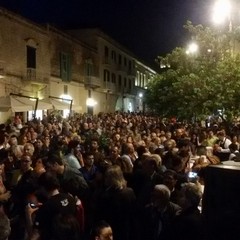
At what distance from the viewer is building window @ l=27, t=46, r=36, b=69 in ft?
91.8

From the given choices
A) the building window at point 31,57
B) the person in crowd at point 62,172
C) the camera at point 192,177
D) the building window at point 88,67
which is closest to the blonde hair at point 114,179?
A: the person in crowd at point 62,172

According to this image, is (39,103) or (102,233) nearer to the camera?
(102,233)

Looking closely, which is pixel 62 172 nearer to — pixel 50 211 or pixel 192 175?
pixel 50 211

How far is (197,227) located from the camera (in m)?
4.47

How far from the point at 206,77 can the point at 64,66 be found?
61.9ft

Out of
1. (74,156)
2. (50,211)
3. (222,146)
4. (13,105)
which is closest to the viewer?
(50,211)

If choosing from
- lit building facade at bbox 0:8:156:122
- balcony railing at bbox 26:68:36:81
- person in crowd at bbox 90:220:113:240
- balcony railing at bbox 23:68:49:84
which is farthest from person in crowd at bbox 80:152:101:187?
balcony railing at bbox 26:68:36:81

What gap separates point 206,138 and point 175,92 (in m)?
4.65

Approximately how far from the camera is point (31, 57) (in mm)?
28250

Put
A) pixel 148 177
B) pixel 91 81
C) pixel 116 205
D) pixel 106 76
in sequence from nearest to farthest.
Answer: pixel 116 205, pixel 148 177, pixel 91 81, pixel 106 76

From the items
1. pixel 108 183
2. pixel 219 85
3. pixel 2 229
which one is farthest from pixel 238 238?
pixel 219 85

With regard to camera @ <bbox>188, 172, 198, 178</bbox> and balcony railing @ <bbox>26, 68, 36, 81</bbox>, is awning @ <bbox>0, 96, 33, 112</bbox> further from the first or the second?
balcony railing @ <bbox>26, 68, 36, 81</bbox>

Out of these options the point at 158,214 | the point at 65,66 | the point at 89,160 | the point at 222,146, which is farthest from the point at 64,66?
the point at 158,214

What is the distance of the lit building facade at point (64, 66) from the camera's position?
2570 cm
